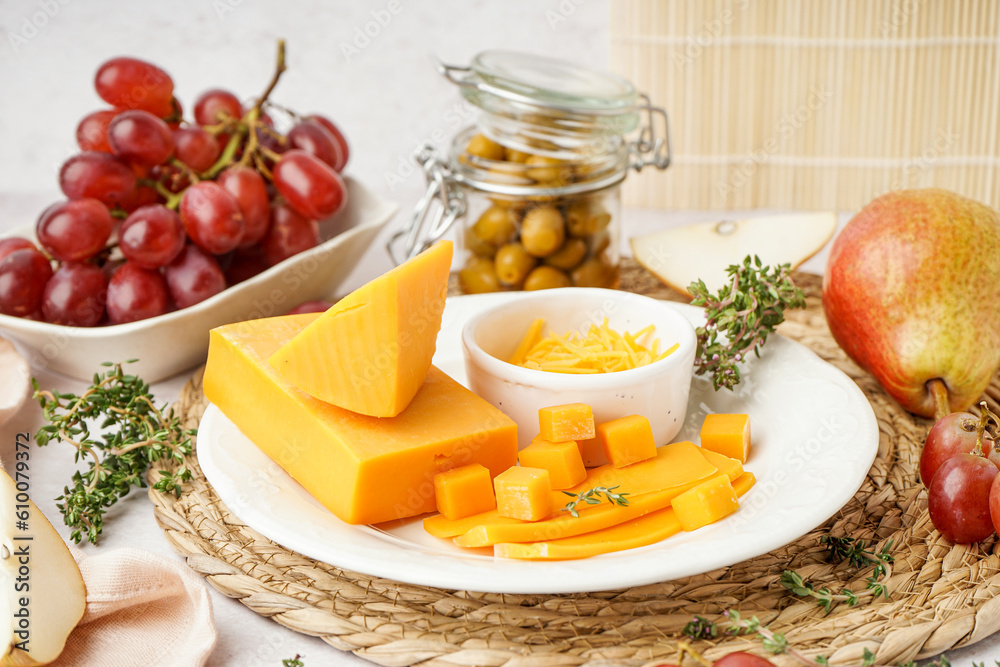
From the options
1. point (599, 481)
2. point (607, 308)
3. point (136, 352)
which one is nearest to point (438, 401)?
point (599, 481)

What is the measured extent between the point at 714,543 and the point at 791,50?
Result: 167cm

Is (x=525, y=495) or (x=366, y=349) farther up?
(x=366, y=349)

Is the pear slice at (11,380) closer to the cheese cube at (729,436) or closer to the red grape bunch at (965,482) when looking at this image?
the cheese cube at (729,436)

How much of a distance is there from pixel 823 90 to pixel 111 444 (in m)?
1.82

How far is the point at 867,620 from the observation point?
3.17 ft

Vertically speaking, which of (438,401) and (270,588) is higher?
(438,401)

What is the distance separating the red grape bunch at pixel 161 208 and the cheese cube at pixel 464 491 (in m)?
0.71

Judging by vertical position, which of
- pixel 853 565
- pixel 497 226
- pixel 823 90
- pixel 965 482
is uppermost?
pixel 823 90

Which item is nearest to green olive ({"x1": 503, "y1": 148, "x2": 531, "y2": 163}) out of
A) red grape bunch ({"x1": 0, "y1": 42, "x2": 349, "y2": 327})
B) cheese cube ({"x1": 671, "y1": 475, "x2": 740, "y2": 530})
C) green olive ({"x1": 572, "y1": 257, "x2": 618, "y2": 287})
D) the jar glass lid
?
the jar glass lid

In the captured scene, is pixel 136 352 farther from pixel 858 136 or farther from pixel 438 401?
pixel 858 136

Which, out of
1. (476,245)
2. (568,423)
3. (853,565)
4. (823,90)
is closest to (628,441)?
(568,423)

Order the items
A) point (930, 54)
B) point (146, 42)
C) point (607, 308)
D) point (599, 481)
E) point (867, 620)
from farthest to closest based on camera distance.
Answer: point (146, 42) → point (930, 54) → point (607, 308) → point (599, 481) → point (867, 620)

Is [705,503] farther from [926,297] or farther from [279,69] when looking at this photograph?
[279,69]

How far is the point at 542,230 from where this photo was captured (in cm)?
161
